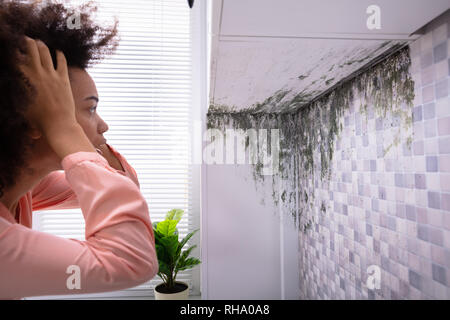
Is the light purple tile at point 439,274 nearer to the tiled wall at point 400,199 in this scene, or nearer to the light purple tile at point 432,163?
the tiled wall at point 400,199

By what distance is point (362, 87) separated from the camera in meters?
0.90

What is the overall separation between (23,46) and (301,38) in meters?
0.48

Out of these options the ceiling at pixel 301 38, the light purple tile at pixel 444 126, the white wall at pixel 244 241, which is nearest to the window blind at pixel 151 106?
the white wall at pixel 244 241

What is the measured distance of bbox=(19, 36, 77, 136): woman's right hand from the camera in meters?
0.44

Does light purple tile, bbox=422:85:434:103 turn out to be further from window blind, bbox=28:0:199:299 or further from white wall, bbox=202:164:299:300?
window blind, bbox=28:0:199:299

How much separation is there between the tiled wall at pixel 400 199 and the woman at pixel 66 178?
0.56 m

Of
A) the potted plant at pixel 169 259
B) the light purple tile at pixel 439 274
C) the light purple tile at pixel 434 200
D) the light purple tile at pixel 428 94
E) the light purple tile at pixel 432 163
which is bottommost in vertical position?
the potted plant at pixel 169 259

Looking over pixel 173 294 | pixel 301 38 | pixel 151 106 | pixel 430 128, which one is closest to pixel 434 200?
pixel 430 128

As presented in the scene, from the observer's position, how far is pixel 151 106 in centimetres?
190

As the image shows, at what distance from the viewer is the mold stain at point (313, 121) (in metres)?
0.74

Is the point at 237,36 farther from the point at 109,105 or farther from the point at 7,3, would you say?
the point at 109,105

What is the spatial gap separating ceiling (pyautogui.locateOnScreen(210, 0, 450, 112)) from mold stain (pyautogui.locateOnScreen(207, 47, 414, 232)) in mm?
52
